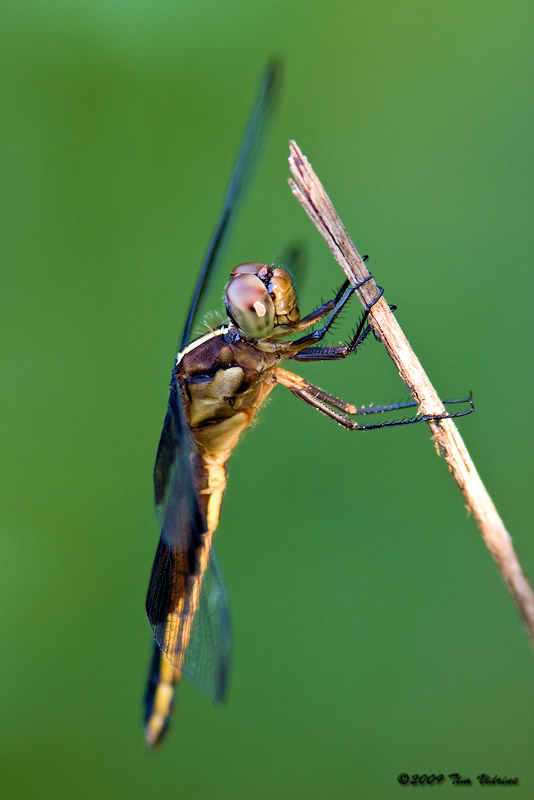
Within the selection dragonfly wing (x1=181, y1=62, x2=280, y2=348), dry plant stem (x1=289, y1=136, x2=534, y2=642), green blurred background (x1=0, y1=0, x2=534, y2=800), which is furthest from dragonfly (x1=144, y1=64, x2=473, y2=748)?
green blurred background (x1=0, y1=0, x2=534, y2=800)

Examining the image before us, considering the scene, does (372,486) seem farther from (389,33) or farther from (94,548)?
(389,33)

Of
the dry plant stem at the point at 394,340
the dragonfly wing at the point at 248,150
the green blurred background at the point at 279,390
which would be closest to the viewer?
the dry plant stem at the point at 394,340

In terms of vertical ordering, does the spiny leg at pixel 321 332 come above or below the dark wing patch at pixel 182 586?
above

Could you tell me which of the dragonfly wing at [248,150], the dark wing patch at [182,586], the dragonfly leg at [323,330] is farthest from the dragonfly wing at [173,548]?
the dragonfly wing at [248,150]

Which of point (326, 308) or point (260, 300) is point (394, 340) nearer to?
point (326, 308)

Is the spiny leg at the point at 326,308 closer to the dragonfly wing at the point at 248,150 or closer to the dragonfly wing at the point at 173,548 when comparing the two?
the dragonfly wing at the point at 248,150

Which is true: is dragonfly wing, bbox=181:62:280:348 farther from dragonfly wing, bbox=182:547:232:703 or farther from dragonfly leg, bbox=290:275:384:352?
dragonfly wing, bbox=182:547:232:703

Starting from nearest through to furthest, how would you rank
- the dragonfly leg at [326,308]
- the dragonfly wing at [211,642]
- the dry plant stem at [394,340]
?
the dry plant stem at [394,340]
the dragonfly leg at [326,308]
the dragonfly wing at [211,642]
